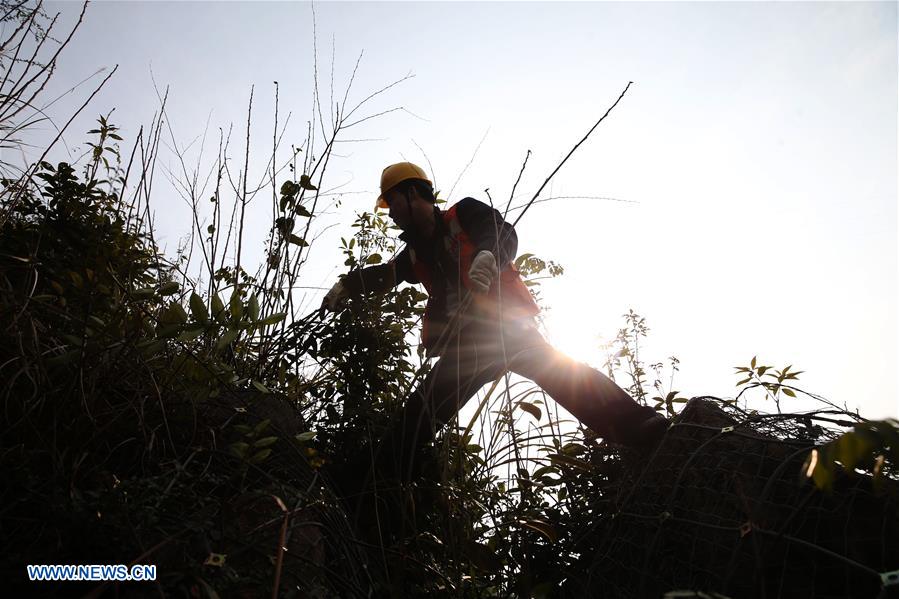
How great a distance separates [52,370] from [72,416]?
157mm

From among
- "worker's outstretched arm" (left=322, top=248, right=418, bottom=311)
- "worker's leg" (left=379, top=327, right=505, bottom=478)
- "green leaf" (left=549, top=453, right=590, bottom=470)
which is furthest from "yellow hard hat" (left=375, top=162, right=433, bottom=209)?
"green leaf" (left=549, top=453, right=590, bottom=470)

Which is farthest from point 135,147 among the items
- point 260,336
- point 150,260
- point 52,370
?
point 52,370

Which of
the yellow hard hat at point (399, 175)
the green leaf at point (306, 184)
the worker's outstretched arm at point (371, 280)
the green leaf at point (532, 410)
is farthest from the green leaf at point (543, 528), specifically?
the yellow hard hat at point (399, 175)

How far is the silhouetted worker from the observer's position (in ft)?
6.77

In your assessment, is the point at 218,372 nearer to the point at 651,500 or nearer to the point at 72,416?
the point at 72,416

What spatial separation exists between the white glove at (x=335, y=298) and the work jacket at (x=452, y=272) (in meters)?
0.04

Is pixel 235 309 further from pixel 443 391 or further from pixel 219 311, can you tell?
pixel 443 391

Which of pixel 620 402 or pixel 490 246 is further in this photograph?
pixel 490 246

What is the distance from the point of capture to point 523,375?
2.40 m

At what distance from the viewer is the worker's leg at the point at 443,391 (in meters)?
2.17

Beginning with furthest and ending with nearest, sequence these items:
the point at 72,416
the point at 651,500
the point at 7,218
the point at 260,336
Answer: the point at 260,336 < the point at 7,218 < the point at 651,500 < the point at 72,416

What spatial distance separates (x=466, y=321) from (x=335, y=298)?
728mm

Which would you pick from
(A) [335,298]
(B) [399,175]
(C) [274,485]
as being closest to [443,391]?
(A) [335,298]

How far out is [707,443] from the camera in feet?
4.98
